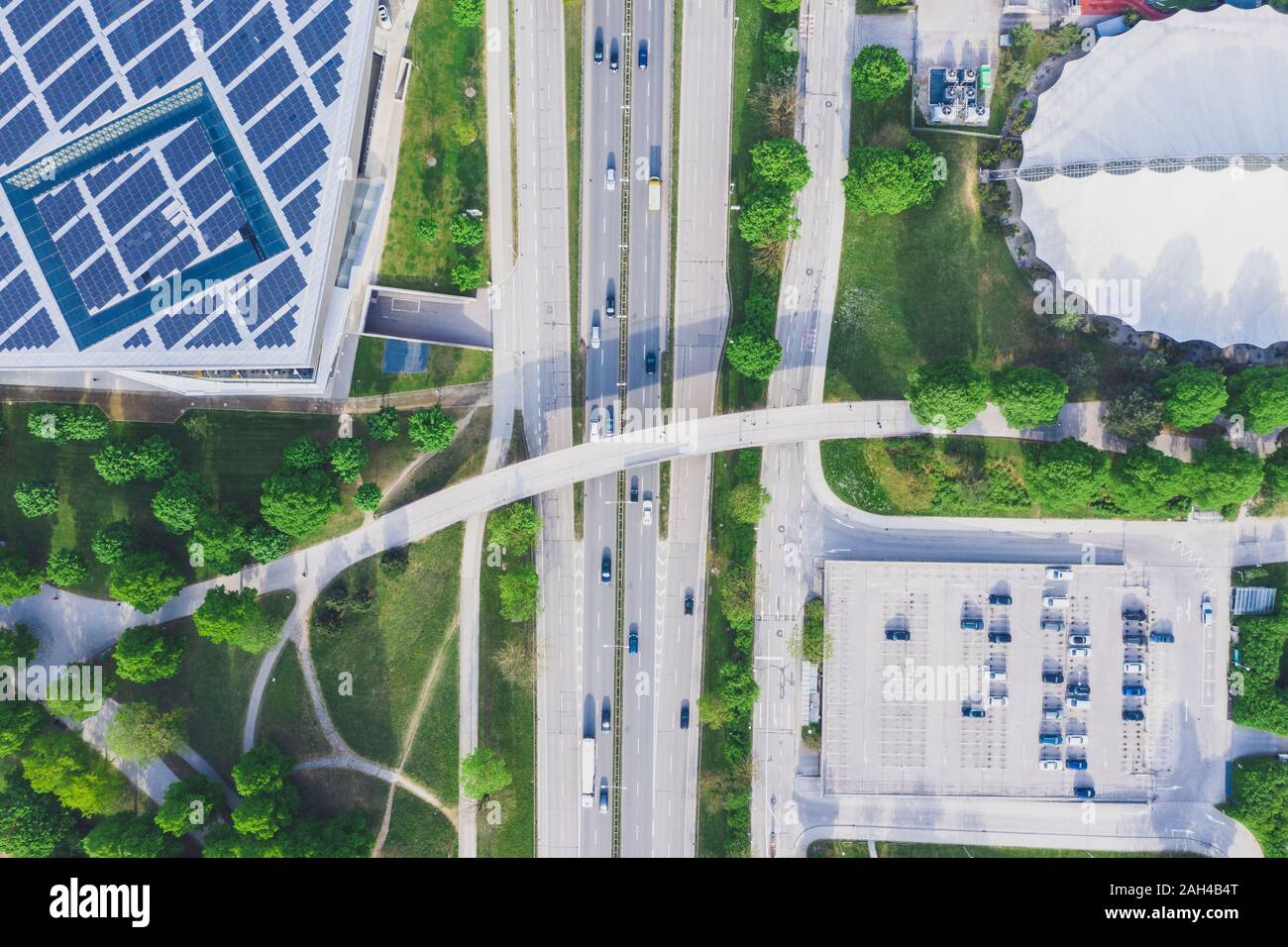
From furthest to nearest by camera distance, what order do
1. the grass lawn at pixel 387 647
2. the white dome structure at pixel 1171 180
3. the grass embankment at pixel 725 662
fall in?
the grass lawn at pixel 387 647 → the grass embankment at pixel 725 662 → the white dome structure at pixel 1171 180

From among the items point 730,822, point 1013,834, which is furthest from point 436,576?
point 1013,834

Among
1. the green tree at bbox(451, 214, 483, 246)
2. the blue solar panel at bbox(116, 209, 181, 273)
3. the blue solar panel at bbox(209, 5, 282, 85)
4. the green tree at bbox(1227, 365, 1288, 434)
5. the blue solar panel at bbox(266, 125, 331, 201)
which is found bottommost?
the green tree at bbox(1227, 365, 1288, 434)

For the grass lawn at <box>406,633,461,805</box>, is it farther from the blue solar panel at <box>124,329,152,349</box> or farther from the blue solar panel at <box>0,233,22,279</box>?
the blue solar panel at <box>0,233,22,279</box>

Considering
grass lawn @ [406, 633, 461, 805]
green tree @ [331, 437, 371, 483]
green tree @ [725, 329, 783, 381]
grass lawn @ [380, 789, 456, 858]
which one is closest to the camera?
green tree @ [725, 329, 783, 381]

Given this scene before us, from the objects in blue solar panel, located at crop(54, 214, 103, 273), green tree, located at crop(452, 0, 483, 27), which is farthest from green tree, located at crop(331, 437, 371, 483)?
green tree, located at crop(452, 0, 483, 27)

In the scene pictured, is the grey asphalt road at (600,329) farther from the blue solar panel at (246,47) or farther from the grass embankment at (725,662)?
the blue solar panel at (246,47)

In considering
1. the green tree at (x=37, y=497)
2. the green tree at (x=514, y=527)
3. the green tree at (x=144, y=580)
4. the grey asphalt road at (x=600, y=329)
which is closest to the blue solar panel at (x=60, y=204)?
the green tree at (x=37, y=497)

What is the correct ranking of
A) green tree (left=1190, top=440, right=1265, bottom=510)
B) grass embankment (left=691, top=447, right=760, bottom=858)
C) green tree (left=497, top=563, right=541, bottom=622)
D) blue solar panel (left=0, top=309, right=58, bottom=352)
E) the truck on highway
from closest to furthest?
blue solar panel (left=0, top=309, right=58, bottom=352) → green tree (left=1190, top=440, right=1265, bottom=510) → green tree (left=497, top=563, right=541, bottom=622) → grass embankment (left=691, top=447, right=760, bottom=858) → the truck on highway

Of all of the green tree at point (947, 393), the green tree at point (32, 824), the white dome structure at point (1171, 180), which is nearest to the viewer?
the white dome structure at point (1171, 180)

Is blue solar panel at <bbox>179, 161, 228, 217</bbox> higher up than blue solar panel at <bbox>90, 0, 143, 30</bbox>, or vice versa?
blue solar panel at <bbox>90, 0, 143, 30</bbox>
